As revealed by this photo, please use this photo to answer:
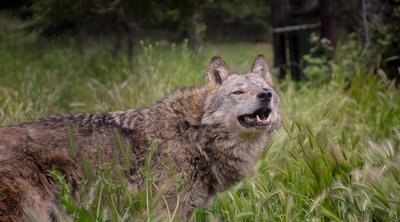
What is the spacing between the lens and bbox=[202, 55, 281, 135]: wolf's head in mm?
4938

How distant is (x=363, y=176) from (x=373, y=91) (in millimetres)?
4159

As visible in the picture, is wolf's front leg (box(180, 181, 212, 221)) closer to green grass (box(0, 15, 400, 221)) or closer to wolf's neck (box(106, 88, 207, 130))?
green grass (box(0, 15, 400, 221))

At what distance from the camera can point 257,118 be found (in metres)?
4.99

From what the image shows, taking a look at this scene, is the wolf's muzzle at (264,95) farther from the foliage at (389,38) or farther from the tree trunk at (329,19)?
the tree trunk at (329,19)

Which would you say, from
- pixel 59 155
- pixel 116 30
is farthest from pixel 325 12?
pixel 59 155

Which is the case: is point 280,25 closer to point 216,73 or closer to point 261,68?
point 261,68

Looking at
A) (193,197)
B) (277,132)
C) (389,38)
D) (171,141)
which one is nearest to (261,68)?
(277,132)

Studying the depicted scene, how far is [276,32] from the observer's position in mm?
13109

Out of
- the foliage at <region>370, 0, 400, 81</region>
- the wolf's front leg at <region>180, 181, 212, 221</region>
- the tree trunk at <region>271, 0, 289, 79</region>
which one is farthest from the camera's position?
the tree trunk at <region>271, 0, 289, 79</region>

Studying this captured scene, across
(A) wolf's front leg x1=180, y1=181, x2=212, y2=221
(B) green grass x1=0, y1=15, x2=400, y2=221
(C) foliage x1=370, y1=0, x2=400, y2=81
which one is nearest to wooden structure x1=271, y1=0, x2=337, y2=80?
(B) green grass x1=0, y1=15, x2=400, y2=221

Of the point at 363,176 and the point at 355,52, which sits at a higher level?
the point at 363,176

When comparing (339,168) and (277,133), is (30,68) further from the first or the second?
(339,168)

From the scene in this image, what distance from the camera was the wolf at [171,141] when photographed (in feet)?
13.2

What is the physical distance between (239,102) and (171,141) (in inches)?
28.8
